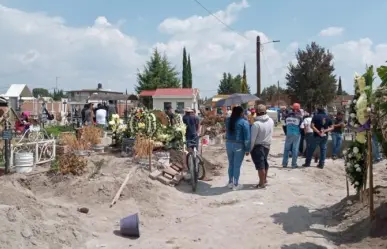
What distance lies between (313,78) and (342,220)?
121ft

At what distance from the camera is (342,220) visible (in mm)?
7738

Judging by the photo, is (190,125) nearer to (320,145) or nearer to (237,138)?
(237,138)

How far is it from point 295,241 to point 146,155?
5.03 m

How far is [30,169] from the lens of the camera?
34.1ft

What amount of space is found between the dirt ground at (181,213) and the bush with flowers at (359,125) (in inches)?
20.2

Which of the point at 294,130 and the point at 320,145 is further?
the point at 320,145

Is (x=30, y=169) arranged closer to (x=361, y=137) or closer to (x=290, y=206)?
(x=290, y=206)

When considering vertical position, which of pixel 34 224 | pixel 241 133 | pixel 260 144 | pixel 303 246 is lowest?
pixel 303 246

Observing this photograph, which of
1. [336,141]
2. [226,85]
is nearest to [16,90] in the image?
[336,141]

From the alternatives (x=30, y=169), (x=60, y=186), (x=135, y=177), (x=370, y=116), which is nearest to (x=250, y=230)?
(x=370, y=116)

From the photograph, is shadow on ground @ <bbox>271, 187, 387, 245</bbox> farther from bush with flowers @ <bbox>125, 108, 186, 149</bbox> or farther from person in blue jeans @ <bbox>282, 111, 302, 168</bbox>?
bush with flowers @ <bbox>125, 108, 186, 149</bbox>

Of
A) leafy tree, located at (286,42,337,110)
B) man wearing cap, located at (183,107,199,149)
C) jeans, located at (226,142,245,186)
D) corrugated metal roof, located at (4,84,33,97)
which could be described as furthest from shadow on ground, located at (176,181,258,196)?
leafy tree, located at (286,42,337,110)

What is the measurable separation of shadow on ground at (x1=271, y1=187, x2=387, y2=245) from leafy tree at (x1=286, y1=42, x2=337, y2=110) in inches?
1391

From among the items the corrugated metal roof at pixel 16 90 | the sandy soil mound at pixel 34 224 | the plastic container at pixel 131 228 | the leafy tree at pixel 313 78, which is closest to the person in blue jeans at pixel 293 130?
the plastic container at pixel 131 228
